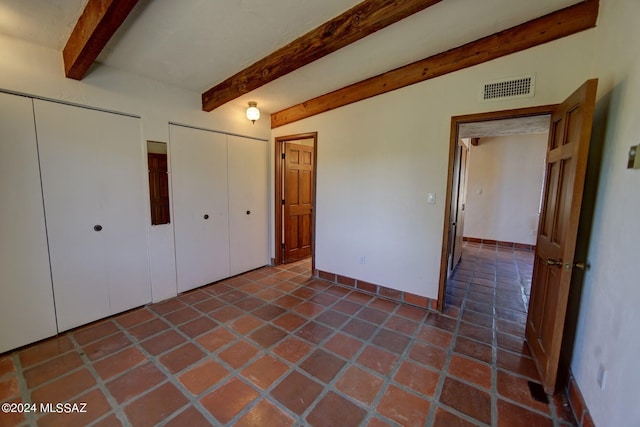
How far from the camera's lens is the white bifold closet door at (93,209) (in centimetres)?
224

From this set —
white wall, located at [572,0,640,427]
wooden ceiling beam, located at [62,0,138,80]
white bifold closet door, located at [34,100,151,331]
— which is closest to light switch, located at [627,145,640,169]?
white wall, located at [572,0,640,427]

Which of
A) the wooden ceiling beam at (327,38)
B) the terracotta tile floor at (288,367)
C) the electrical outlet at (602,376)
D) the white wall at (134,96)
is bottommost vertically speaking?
the terracotta tile floor at (288,367)

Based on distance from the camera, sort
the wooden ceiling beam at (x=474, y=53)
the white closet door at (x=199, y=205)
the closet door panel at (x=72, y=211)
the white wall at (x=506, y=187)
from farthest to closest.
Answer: the white wall at (x=506, y=187)
the white closet door at (x=199, y=205)
the closet door panel at (x=72, y=211)
the wooden ceiling beam at (x=474, y=53)

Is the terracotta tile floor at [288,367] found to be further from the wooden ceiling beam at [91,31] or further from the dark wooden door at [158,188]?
the wooden ceiling beam at [91,31]

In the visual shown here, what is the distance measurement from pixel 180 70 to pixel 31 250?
6.72 ft

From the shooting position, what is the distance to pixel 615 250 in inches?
54.4

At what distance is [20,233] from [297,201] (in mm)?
3133

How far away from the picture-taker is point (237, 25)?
1.96m

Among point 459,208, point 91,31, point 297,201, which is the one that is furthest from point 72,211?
point 459,208

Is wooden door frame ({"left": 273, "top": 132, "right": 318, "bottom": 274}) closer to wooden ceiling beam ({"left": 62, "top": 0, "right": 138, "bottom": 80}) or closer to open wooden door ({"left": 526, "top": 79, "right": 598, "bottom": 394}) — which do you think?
wooden ceiling beam ({"left": 62, "top": 0, "right": 138, "bottom": 80})

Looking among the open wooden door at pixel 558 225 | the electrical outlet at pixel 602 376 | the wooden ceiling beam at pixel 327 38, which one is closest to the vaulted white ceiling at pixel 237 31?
the wooden ceiling beam at pixel 327 38

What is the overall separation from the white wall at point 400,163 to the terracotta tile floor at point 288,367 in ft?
2.08

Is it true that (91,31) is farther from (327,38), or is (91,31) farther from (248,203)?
(248,203)

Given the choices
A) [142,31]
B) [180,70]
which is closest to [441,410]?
[142,31]
